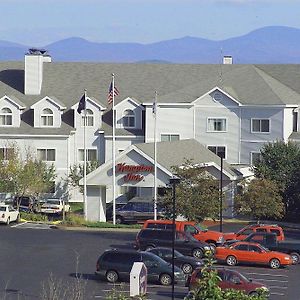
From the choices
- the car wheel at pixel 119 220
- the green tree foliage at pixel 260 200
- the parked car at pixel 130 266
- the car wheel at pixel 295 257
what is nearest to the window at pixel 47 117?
the car wheel at pixel 119 220

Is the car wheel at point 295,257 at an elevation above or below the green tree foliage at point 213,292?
below

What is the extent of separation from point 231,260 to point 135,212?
16.1 meters

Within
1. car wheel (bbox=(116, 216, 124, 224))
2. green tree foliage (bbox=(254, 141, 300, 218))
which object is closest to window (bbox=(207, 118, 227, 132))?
green tree foliage (bbox=(254, 141, 300, 218))

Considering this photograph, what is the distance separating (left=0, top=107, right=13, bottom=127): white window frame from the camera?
226 ft

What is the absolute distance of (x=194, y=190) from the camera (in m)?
49.3

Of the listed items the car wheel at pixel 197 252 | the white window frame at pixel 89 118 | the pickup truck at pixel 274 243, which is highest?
the white window frame at pixel 89 118

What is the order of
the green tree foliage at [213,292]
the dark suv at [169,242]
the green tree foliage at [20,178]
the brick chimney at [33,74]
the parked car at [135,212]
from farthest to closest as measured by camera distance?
the brick chimney at [33,74] → the green tree foliage at [20,178] → the parked car at [135,212] → the dark suv at [169,242] → the green tree foliage at [213,292]

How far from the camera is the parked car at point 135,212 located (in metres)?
54.4

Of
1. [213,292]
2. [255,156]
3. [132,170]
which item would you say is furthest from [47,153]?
[213,292]

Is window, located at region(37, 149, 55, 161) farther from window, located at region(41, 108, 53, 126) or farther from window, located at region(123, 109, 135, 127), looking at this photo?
window, located at region(123, 109, 135, 127)

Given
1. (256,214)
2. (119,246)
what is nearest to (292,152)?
(256,214)

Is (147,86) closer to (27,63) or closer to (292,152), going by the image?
(27,63)

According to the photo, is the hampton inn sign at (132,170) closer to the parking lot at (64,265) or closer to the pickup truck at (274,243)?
the parking lot at (64,265)

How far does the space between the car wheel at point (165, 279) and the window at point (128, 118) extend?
3440 cm
